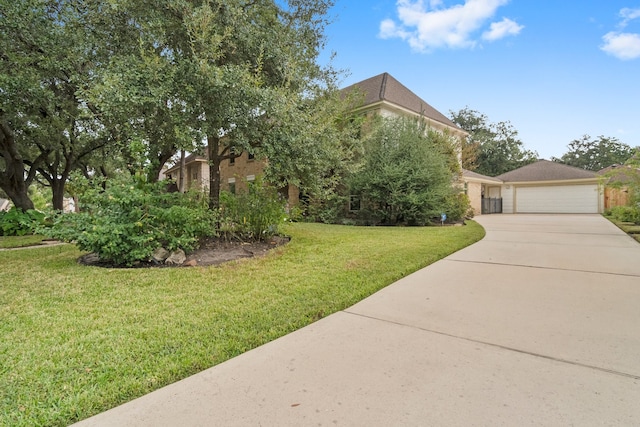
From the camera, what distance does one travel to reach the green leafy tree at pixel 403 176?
12.9m

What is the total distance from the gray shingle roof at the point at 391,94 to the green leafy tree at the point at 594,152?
32745 millimetres

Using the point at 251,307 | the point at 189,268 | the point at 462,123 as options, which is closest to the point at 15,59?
the point at 189,268

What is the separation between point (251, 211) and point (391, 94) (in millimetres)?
12940

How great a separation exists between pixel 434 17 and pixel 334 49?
15.0 ft

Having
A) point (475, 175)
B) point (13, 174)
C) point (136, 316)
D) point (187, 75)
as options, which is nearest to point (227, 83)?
point (187, 75)

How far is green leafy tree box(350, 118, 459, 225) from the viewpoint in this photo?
12.9 m

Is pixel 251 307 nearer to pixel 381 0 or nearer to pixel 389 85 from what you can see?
pixel 381 0

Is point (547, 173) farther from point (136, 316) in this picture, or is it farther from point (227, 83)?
point (136, 316)

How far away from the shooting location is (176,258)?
5512mm

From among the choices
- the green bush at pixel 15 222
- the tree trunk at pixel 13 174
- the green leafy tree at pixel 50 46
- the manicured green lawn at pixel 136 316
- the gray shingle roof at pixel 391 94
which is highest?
the gray shingle roof at pixel 391 94

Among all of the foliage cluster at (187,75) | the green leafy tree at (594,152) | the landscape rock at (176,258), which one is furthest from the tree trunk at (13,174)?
the green leafy tree at (594,152)

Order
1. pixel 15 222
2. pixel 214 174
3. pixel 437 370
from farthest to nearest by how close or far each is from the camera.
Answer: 1. pixel 15 222
2. pixel 214 174
3. pixel 437 370

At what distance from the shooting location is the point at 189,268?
5.12 m

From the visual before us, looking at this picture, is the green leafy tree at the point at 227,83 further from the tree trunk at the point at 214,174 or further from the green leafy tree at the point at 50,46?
the green leafy tree at the point at 50,46
